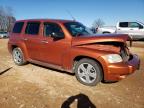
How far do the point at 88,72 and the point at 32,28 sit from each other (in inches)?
112

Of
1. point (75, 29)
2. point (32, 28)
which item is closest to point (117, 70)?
point (75, 29)

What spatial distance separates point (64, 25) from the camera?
6379mm

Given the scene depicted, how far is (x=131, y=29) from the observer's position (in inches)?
709

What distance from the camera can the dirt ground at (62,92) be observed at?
459 cm

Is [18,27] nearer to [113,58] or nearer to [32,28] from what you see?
[32,28]

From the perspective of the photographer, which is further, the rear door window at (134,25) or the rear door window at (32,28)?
the rear door window at (134,25)

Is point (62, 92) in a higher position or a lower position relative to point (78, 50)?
lower

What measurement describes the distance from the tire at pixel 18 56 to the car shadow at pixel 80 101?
351 centimetres

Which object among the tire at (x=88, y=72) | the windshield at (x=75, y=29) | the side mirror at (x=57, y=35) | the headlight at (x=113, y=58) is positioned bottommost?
the tire at (x=88, y=72)

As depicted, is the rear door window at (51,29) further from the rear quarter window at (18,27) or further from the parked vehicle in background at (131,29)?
the parked vehicle in background at (131,29)

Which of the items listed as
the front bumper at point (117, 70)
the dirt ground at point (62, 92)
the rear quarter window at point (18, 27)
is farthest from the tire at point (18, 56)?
the front bumper at point (117, 70)

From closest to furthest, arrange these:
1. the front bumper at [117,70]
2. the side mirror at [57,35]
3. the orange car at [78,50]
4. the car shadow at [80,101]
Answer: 1. the car shadow at [80,101]
2. the front bumper at [117,70]
3. the orange car at [78,50]
4. the side mirror at [57,35]

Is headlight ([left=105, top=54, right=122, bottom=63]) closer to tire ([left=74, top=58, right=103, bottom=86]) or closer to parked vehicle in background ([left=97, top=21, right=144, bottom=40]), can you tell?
tire ([left=74, top=58, right=103, bottom=86])

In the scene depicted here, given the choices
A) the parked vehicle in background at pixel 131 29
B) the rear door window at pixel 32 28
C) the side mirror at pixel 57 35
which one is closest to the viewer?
the side mirror at pixel 57 35
